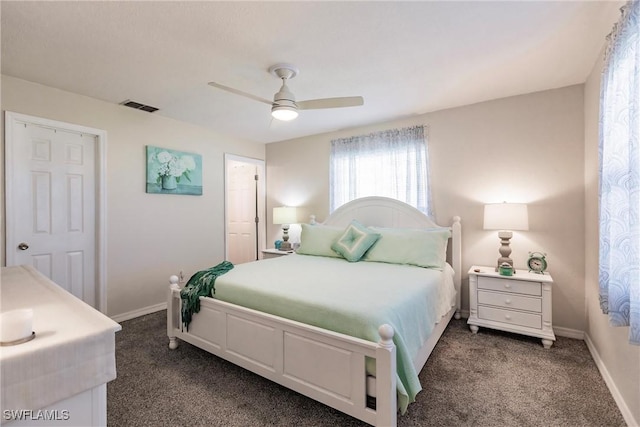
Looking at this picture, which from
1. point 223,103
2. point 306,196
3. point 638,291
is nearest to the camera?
point 638,291

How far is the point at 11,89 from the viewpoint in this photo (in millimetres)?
2639

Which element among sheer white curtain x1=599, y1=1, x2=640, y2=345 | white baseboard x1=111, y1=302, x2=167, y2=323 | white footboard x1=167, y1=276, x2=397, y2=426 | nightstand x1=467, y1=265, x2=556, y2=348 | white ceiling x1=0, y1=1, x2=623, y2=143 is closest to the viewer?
sheer white curtain x1=599, y1=1, x2=640, y2=345

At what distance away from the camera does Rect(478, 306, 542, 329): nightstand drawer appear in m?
2.70

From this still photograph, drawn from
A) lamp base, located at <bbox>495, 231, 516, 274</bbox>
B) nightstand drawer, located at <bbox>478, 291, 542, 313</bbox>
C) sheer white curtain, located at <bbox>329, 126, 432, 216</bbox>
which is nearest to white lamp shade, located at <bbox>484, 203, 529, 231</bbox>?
lamp base, located at <bbox>495, 231, 516, 274</bbox>

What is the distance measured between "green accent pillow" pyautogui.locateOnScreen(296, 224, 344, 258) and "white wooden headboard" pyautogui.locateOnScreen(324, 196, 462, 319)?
47cm

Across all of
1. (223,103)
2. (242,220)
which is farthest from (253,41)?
(242,220)

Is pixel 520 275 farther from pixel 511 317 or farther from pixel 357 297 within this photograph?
pixel 357 297

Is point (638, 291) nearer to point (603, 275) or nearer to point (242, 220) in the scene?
point (603, 275)

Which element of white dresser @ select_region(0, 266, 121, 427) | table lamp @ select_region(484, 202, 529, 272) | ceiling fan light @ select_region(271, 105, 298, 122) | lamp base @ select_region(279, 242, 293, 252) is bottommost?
lamp base @ select_region(279, 242, 293, 252)

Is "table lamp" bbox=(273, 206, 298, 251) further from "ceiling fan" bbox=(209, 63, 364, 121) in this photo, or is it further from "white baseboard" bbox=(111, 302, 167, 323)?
"ceiling fan" bbox=(209, 63, 364, 121)

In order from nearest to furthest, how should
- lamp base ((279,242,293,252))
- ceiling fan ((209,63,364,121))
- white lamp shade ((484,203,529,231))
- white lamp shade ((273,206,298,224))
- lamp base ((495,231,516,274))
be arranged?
ceiling fan ((209,63,364,121)) → white lamp shade ((484,203,529,231)) → lamp base ((495,231,516,274)) → lamp base ((279,242,293,252)) → white lamp shade ((273,206,298,224))

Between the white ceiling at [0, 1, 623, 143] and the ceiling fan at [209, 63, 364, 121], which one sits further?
the ceiling fan at [209, 63, 364, 121]

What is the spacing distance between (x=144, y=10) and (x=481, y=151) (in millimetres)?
3283

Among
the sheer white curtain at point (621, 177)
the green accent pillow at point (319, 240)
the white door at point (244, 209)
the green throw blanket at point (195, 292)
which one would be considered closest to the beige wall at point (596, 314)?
the sheer white curtain at point (621, 177)
